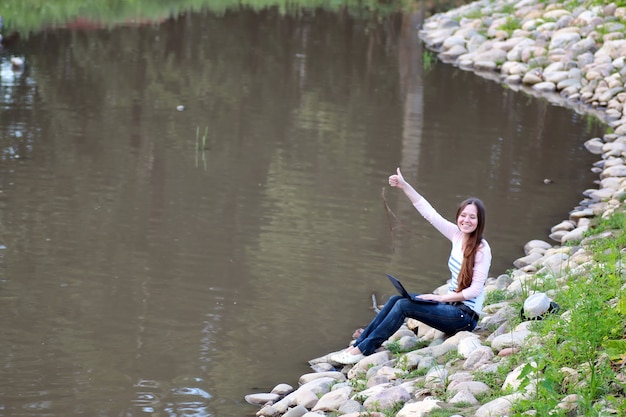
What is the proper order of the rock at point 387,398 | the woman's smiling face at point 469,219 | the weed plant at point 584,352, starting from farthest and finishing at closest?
the woman's smiling face at point 469,219 < the rock at point 387,398 < the weed plant at point 584,352

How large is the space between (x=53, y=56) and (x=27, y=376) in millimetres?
13307

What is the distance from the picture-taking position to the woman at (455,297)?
6.88 m

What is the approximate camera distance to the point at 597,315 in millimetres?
5844

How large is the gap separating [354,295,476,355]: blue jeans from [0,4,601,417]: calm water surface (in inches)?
22.1

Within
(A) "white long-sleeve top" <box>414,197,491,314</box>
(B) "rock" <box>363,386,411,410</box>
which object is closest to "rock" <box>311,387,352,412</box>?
(B) "rock" <box>363,386,411,410</box>

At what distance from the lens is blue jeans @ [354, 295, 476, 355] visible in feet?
22.8

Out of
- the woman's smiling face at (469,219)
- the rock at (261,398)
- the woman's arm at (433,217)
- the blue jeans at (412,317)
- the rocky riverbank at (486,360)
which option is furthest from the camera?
the woman's arm at (433,217)

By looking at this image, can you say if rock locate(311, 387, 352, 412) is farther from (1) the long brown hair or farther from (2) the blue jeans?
(1) the long brown hair

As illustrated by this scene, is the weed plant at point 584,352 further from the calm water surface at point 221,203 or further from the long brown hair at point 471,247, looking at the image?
the calm water surface at point 221,203

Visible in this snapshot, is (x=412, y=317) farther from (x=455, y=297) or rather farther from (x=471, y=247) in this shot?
→ (x=471, y=247)

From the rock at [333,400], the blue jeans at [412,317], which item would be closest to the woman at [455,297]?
the blue jeans at [412,317]

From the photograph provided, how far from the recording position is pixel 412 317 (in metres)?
6.99

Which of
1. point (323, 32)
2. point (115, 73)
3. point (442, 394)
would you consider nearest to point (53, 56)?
point (115, 73)

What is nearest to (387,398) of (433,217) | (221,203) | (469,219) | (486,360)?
(486,360)
